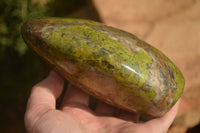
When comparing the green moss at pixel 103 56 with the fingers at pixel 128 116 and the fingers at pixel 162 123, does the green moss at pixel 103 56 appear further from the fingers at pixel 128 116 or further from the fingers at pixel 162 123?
the fingers at pixel 128 116

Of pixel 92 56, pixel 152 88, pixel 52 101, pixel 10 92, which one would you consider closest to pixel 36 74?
pixel 10 92

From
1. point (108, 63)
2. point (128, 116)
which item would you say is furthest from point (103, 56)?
point (128, 116)

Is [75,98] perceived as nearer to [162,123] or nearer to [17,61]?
[162,123]

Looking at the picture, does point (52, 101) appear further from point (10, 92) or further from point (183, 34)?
point (183, 34)

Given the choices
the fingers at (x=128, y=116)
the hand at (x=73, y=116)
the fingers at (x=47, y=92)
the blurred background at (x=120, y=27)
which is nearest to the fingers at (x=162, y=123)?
the hand at (x=73, y=116)

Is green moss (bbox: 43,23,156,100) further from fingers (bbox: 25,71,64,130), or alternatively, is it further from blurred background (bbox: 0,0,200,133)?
blurred background (bbox: 0,0,200,133)

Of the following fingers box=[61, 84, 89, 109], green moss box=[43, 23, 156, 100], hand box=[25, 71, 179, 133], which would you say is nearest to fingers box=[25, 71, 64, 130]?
hand box=[25, 71, 179, 133]

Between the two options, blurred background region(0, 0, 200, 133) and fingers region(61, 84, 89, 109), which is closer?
fingers region(61, 84, 89, 109)
